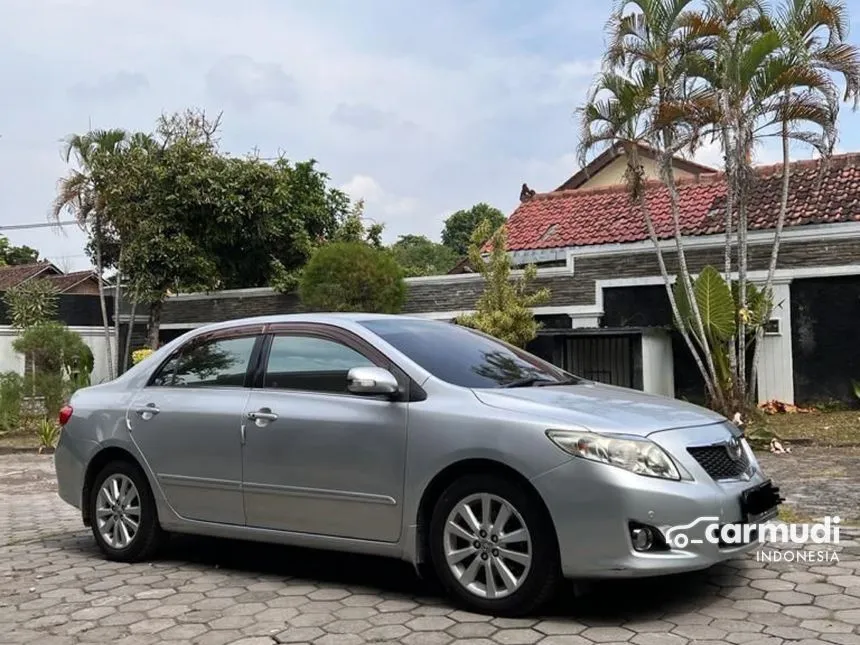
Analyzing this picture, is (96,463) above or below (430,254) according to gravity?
below

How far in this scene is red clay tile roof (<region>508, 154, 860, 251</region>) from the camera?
15.6 metres

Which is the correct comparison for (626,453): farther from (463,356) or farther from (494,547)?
(463,356)

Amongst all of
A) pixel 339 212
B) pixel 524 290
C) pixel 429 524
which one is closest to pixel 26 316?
pixel 339 212

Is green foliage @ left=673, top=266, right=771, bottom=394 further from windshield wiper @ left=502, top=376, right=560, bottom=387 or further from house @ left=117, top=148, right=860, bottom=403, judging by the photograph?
windshield wiper @ left=502, top=376, right=560, bottom=387

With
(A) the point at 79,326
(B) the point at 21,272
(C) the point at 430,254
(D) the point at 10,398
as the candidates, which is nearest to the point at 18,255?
(B) the point at 21,272

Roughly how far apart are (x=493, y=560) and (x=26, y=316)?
1975 centimetres

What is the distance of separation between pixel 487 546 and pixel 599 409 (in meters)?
0.90

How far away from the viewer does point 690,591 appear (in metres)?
4.64

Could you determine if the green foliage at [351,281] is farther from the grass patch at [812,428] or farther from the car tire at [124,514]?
the car tire at [124,514]

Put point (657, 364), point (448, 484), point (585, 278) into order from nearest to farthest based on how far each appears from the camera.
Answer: point (448, 484)
point (657, 364)
point (585, 278)

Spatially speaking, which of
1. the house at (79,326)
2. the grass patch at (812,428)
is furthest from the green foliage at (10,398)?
the grass patch at (812,428)

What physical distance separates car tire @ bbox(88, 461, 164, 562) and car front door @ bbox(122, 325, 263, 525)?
247 mm

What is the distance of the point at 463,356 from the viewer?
5.17 m

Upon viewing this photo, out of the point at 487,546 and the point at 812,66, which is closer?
the point at 487,546
